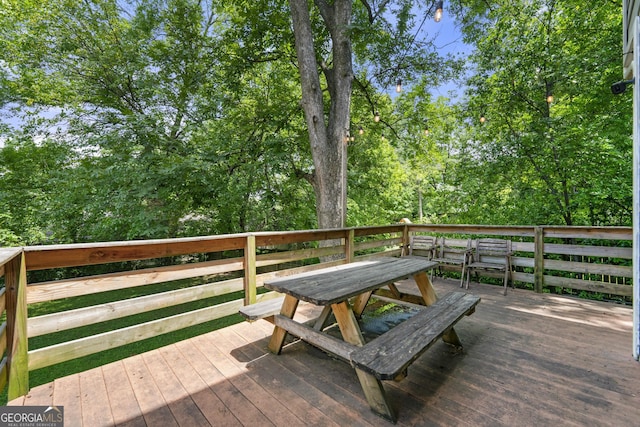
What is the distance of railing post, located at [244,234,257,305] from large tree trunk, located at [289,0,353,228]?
2.15m

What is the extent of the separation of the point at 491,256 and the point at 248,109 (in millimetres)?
5790

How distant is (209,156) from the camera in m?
5.77

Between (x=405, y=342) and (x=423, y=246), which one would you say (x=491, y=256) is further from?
(x=405, y=342)

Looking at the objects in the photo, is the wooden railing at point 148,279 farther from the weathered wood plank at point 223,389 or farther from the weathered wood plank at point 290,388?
the weathered wood plank at point 290,388

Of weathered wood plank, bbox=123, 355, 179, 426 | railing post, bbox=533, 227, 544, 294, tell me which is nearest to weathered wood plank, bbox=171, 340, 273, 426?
weathered wood plank, bbox=123, 355, 179, 426

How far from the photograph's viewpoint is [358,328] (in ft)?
5.97

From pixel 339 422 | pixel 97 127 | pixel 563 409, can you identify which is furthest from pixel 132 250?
pixel 97 127

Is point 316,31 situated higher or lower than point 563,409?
higher

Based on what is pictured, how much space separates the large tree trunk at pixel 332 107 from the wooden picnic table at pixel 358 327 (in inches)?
91.9

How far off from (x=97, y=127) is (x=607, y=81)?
964 cm

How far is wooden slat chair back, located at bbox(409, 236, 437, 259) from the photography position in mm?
4801

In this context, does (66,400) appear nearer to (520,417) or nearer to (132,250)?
(132,250)

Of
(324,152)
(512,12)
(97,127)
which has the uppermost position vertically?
(512,12)

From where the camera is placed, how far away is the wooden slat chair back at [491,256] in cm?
402
